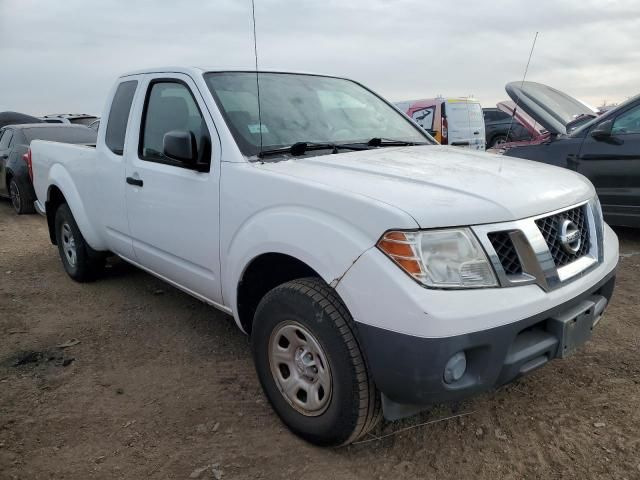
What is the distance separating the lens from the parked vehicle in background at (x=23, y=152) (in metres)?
8.90

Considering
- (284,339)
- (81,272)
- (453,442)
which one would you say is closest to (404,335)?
(284,339)

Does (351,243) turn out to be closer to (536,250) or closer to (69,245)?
(536,250)

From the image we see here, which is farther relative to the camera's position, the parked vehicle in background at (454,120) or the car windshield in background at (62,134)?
the parked vehicle in background at (454,120)

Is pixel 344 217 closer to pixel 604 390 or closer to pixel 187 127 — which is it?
pixel 187 127

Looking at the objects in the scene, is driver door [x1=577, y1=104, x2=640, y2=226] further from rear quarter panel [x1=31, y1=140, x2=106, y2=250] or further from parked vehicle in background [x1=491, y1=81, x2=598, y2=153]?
rear quarter panel [x1=31, y1=140, x2=106, y2=250]

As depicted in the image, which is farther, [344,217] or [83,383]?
[83,383]

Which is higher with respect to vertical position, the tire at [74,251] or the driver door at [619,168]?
the driver door at [619,168]

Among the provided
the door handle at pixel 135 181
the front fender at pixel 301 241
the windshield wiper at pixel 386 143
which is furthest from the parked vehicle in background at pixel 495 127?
the front fender at pixel 301 241

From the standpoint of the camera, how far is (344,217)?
2.10 m

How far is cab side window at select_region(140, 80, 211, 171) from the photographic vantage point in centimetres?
302

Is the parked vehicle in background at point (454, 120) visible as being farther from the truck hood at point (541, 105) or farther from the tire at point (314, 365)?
the tire at point (314, 365)

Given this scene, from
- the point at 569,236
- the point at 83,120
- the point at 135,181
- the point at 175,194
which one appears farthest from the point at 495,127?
the point at 569,236

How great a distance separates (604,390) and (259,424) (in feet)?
6.08

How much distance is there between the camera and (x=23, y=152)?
29.4ft
